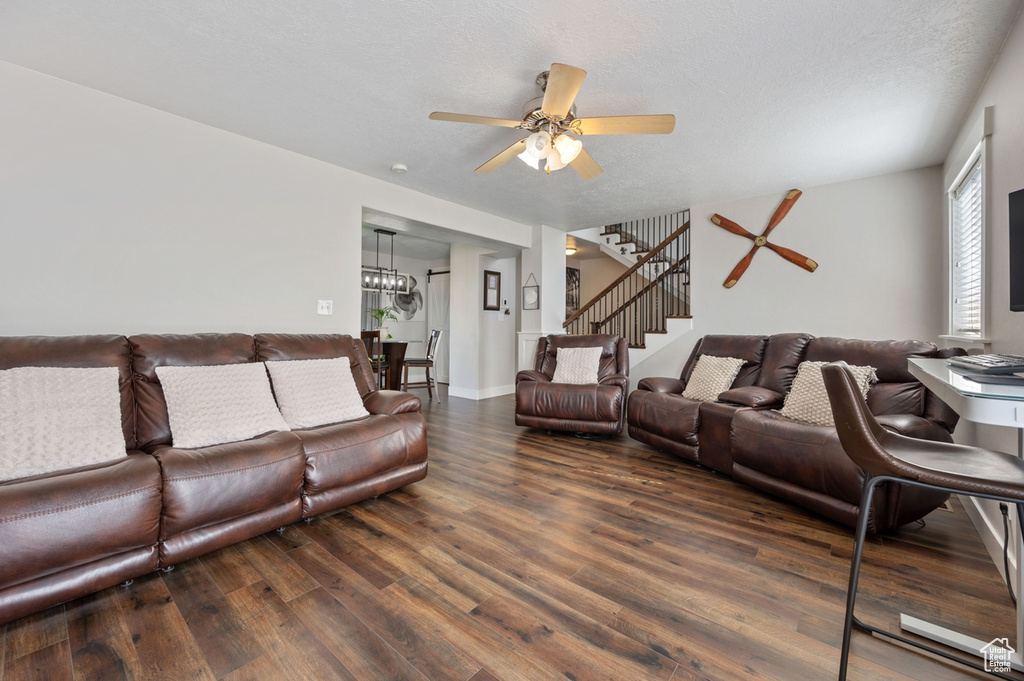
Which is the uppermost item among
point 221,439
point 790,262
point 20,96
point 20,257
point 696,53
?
point 696,53

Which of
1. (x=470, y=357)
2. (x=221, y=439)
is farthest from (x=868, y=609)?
(x=470, y=357)

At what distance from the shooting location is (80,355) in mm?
2074

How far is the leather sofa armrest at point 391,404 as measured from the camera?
109 inches

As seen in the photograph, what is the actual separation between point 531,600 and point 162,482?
158 cm

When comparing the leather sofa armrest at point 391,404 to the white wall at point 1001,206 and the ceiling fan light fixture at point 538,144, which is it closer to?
the ceiling fan light fixture at point 538,144

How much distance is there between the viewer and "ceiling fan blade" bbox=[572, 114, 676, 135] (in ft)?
7.07

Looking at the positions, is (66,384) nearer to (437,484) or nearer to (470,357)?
(437,484)

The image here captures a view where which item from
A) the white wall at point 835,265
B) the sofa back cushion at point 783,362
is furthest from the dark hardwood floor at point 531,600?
the white wall at point 835,265

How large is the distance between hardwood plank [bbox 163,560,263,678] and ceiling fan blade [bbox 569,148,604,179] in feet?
9.03

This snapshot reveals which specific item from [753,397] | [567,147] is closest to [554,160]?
[567,147]

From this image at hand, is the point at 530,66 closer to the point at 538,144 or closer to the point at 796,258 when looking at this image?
the point at 538,144

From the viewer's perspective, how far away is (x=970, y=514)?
234 centimetres

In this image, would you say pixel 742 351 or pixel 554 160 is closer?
pixel 554 160

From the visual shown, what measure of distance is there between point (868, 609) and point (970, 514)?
1.47m
